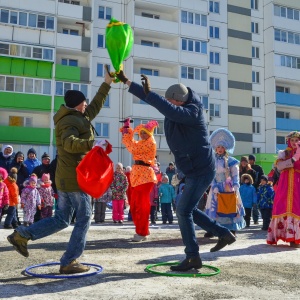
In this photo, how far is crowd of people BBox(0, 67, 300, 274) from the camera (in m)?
4.61

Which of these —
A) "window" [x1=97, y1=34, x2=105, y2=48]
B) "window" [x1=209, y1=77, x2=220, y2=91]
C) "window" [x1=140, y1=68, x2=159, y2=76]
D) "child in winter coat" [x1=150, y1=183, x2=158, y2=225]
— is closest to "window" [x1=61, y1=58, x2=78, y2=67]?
"window" [x1=97, y1=34, x2=105, y2=48]

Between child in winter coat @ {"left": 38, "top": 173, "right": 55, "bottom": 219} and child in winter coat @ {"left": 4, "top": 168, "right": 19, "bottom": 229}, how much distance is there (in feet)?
2.15

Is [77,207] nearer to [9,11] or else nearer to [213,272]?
[213,272]

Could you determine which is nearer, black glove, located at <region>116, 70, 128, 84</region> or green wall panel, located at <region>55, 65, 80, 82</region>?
black glove, located at <region>116, 70, 128, 84</region>

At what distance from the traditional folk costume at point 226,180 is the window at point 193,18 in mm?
33481

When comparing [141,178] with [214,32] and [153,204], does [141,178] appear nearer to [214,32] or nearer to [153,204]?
[153,204]

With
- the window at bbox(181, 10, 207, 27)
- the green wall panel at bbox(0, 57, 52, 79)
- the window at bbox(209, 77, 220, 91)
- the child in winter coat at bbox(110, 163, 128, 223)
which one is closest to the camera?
the child in winter coat at bbox(110, 163, 128, 223)

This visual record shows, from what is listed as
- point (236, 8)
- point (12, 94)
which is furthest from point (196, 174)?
point (236, 8)

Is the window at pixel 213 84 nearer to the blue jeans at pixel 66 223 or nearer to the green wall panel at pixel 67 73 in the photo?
the green wall panel at pixel 67 73

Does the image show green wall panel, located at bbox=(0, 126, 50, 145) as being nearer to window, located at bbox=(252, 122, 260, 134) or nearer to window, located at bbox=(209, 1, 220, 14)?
window, located at bbox=(209, 1, 220, 14)

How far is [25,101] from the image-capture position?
33312mm

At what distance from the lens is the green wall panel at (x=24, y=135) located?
107ft

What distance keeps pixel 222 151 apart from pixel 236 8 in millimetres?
39297

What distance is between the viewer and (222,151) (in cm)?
783
